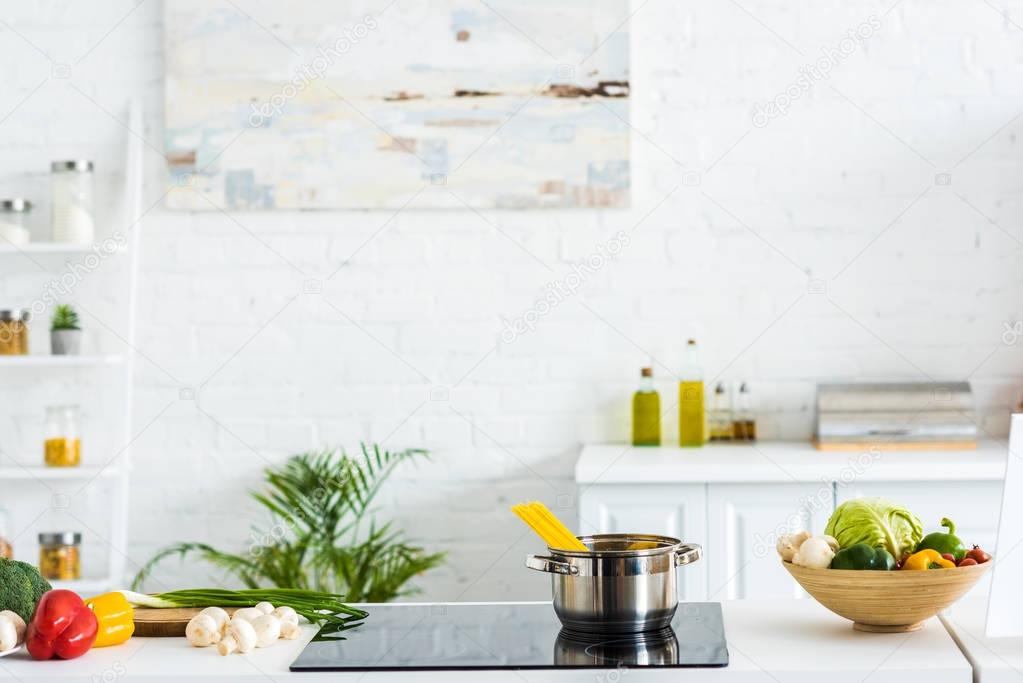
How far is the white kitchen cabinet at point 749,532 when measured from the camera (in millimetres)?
2857

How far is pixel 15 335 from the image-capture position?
3309 mm

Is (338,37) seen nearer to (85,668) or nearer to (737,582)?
(737,582)

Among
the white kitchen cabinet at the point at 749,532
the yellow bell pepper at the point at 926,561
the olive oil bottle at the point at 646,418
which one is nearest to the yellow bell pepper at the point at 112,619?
the yellow bell pepper at the point at 926,561

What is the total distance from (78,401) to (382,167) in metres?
1.23

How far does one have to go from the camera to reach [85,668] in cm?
150

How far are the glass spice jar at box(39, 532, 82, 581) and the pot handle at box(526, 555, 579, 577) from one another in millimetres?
2102

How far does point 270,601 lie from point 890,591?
93 cm

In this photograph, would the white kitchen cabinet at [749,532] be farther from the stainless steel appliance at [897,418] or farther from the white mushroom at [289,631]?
the white mushroom at [289,631]

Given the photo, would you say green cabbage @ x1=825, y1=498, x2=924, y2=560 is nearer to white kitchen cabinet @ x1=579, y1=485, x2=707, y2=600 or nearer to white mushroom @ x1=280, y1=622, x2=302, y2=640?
white mushroom @ x1=280, y1=622, x2=302, y2=640

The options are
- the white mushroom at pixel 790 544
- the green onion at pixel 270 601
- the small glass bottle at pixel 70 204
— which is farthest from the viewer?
the small glass bottle at pixel 70 204

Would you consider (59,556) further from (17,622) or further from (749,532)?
(749,532)

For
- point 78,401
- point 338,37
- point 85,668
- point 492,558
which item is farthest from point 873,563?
point 78,401

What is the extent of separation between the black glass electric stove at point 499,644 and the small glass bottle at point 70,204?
204 cm

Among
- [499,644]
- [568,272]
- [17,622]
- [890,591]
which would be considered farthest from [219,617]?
[568,272]
